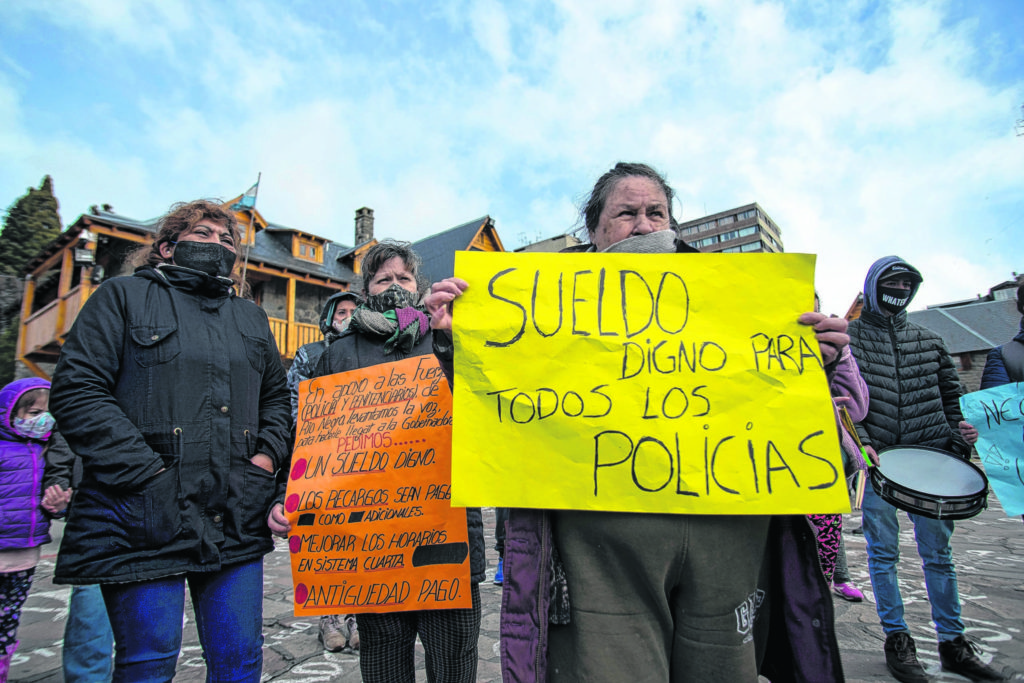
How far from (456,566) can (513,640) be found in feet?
2.01

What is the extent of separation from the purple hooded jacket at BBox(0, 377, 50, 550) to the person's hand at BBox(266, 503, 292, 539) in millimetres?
1850

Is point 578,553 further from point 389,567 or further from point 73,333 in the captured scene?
point 73,333

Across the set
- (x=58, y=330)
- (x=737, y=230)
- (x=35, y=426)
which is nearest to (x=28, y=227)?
(x=58, y=330)

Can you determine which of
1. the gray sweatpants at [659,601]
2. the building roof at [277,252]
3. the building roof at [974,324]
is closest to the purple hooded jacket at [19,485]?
the gray sweatpants at [659,601]

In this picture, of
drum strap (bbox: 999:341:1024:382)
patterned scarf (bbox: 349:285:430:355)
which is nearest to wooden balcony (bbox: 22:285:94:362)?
patterned scarf (bbox: 349:285:430:355)

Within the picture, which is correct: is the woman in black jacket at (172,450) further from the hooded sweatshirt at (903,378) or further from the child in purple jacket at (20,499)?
the hooded sweatshirt at (903,378)

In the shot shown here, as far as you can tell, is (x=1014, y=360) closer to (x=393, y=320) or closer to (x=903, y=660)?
(x=903, y=660)

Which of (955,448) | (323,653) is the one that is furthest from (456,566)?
(955,448)

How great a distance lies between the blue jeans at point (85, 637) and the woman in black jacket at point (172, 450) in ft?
4.07

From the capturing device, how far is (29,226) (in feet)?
82.9

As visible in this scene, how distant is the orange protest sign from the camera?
1830mm

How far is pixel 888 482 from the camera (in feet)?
7.64

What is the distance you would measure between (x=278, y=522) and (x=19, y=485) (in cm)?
203

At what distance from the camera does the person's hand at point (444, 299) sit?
1436 mm
